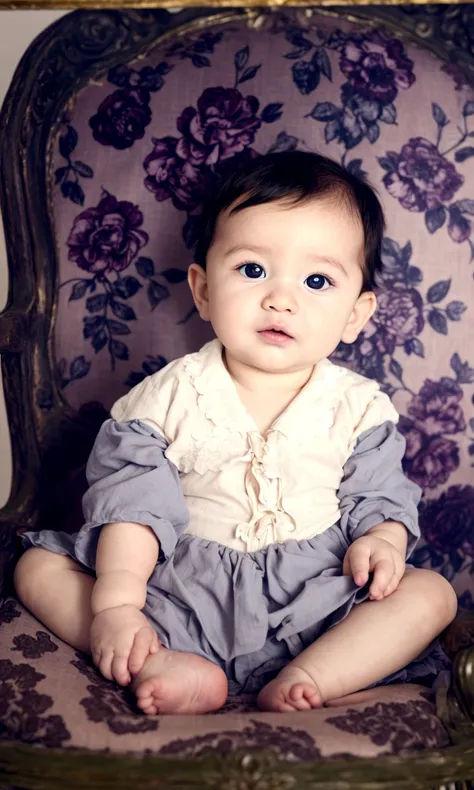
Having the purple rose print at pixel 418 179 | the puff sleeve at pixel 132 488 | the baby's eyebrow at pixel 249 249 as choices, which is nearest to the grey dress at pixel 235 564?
the puff sleeve at pixel 132 488

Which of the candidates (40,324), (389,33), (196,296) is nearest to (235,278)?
(196,296)

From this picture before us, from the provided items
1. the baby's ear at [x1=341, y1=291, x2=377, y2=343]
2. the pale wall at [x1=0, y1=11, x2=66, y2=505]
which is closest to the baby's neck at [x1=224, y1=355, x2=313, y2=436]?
the baby's ear at [x1=341, y1=291, x2=377, y2=343]

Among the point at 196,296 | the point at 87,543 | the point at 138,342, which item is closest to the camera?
the point at 87,543

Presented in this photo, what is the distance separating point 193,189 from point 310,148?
221 millimetres

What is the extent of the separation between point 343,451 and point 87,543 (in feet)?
1.41

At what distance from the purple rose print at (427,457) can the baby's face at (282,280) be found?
0.29m

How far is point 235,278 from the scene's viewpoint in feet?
4.71

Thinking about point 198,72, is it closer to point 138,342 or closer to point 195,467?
point 138,342

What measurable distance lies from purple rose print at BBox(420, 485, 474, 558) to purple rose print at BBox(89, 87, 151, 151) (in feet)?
2.78

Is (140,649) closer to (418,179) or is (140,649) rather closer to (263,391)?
(263,391)

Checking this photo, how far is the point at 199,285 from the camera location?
156 cm

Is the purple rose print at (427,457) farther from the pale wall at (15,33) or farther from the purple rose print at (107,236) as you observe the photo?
the pale wall at (15,33)

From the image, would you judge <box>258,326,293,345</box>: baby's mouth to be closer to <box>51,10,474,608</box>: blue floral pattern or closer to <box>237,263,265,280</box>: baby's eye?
<box>237,263,265,280</box>: baby's eye

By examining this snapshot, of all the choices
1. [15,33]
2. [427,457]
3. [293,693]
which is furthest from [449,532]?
[15,33]
